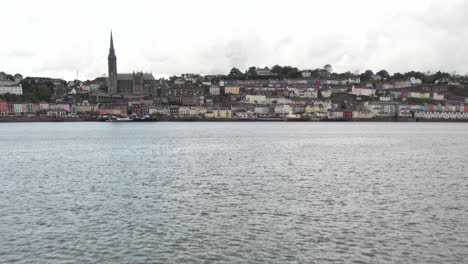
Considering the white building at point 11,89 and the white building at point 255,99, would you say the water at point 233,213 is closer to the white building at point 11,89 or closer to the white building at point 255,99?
the white building at point 255,99

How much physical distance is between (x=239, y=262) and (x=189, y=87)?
518 ft

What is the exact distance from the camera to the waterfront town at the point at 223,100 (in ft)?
470

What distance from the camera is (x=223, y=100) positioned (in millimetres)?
163875

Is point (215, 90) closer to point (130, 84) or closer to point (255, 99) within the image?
point (255, 99)

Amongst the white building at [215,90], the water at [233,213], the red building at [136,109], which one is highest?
the white building at [215,90]

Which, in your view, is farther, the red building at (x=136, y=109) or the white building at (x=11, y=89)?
the white building at (x=11, y=89)

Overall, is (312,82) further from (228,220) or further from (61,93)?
(228,220)

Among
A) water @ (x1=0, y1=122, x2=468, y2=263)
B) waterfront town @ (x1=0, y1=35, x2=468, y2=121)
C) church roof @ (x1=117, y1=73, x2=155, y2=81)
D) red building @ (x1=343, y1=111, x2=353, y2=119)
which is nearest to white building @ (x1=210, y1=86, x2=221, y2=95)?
waterfront town @ (x1=0, y1=35, x2=468, y2=121)

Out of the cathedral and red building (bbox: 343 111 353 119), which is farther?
the cathedral

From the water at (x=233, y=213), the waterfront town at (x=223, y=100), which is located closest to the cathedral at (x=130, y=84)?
the waterfront town at (x=223, y=100)

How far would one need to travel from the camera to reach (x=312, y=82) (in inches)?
7574

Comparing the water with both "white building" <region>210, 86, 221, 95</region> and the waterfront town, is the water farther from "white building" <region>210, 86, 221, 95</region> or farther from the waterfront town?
"white building" <region>210, 86, 221, 95</region>

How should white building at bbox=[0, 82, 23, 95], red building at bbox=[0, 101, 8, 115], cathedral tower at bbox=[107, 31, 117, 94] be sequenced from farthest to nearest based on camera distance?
white building at bbox=[0, 82, 23, 95]
cathedral tower at bbox=[107, 31, 117, 94]
red building at bbox=[0, 101, 8, 115]

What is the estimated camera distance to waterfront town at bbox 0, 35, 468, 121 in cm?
14325
